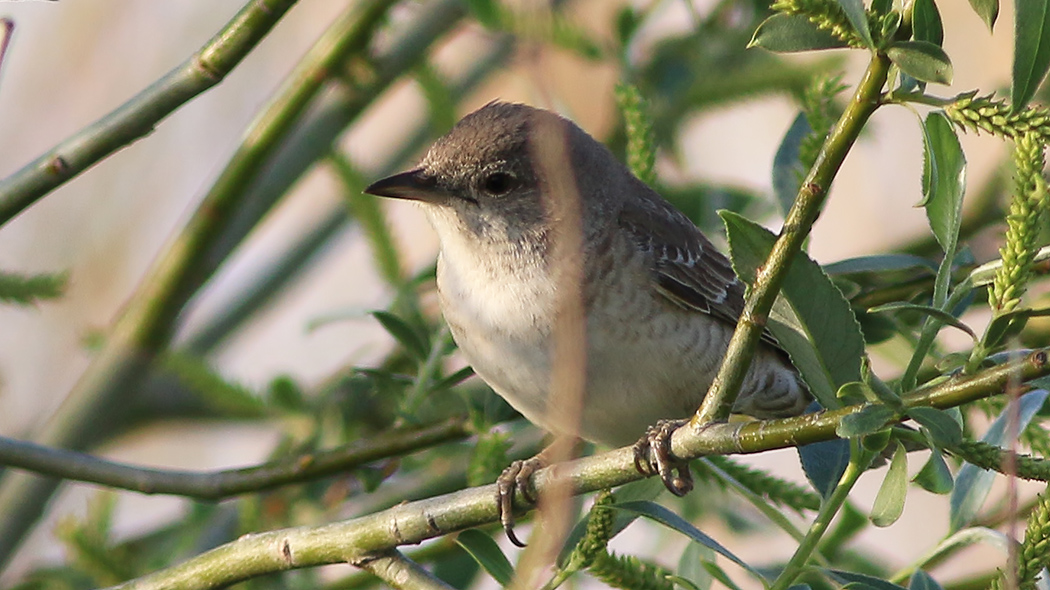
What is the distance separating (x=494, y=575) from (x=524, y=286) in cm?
118

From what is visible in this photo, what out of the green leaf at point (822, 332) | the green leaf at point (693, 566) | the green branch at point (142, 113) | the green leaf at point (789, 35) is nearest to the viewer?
the green leaf at point (789, 35)

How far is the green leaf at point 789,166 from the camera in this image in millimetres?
2879

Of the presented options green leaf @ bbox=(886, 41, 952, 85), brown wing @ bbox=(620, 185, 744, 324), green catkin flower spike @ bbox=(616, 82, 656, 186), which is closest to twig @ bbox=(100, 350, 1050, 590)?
green leaf @ bbox=(886, 41, 952, 85)

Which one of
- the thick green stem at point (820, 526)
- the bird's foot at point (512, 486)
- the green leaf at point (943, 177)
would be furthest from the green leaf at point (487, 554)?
the green leaf at point (943, 177)

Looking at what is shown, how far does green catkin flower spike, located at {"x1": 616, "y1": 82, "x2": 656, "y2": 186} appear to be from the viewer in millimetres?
2906

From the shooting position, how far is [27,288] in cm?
275

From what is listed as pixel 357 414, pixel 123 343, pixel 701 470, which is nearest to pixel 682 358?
pixel 701 470

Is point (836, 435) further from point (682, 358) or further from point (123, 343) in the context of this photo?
point (123, 343)

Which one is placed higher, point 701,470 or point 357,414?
→ point 357,414

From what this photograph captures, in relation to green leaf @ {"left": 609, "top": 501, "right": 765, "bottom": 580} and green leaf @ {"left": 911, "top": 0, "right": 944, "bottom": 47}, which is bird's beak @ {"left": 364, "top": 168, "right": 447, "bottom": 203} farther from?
green leaf @ {"left": 911, "top": 0, "right": 944, "bottom": 47}

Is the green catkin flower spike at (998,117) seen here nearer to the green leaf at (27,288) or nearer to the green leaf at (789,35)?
the green leaf at (789,35)

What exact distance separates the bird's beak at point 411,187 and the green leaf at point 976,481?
1.60m

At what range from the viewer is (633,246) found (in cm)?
354

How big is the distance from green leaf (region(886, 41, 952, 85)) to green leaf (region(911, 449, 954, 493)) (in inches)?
23.4
